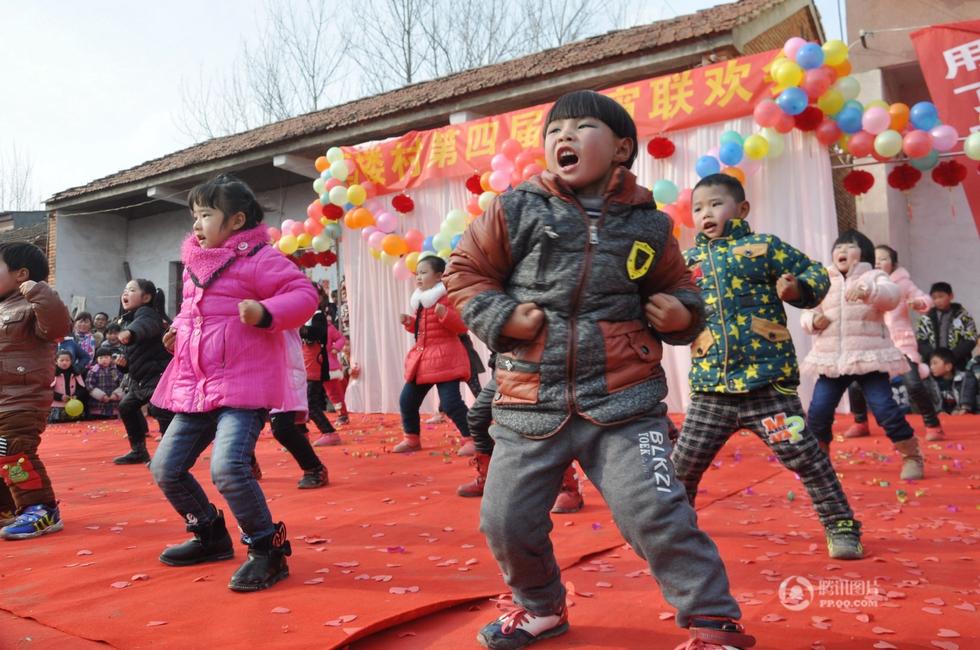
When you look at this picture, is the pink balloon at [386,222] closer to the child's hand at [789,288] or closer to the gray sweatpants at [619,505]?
the child's hand at [789,288]

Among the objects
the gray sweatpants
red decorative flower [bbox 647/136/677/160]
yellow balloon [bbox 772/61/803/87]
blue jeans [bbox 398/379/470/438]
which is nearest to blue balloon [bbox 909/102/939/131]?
yellow balloon [bbox 772/61/803/87]

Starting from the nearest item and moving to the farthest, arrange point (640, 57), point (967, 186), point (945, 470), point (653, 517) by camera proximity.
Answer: point (653, 517)
point (945, 470)
point (967, 186)
point (640, 57)

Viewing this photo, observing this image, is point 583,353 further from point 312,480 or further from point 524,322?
point 312,480

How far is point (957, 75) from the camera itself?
6.93 m

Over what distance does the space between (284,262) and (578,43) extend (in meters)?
8.15

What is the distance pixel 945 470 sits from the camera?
178 inches

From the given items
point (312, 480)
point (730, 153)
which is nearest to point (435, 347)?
point (312, 480)

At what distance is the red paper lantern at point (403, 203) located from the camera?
8938 mm

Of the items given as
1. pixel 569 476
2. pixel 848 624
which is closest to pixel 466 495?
pixel 569 476

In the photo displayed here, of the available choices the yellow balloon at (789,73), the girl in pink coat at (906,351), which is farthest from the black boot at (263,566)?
the yellow balloon at (789,73)

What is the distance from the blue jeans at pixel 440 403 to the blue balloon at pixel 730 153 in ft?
10.5

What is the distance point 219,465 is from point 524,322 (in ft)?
4.53

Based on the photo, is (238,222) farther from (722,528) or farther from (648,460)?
(722,528)

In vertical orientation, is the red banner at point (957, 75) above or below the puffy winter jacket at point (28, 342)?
above
